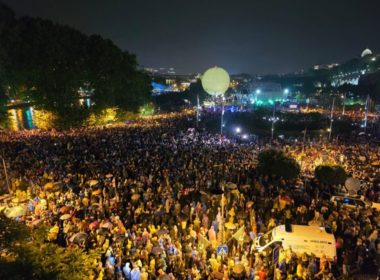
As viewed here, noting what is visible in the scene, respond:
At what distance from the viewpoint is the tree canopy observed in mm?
31938

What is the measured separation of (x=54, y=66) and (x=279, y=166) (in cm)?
2771

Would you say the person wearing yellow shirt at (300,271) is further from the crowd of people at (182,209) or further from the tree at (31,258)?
the tree at (31,258)

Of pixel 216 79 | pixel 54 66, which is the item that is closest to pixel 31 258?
pixel 54 66

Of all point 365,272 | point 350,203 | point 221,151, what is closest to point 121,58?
point 221,151

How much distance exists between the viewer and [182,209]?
1162 cm

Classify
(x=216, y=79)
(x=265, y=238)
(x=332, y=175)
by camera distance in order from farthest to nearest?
(x=216, y=79), (x=332, y=175), (x=265, y=238)

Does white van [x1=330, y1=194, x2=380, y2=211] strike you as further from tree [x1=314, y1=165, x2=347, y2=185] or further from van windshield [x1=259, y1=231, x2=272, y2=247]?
van windshield [x1=259, y1=231, x2=272, y2=247]

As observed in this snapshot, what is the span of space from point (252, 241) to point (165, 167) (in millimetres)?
7485

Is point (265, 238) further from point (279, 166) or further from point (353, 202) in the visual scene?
point (279, 166)

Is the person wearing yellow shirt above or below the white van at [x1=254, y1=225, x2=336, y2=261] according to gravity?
below

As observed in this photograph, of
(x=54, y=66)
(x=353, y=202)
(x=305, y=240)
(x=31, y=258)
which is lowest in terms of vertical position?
(x=353, y=202)

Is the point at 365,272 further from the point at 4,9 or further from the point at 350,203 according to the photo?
the point at 4,9

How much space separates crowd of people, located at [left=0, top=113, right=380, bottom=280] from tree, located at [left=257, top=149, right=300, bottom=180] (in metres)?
0.36

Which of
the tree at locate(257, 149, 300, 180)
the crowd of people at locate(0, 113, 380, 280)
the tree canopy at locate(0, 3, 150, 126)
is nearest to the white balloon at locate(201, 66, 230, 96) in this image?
the tree canopy at locate(0, 3, 150, 126)
